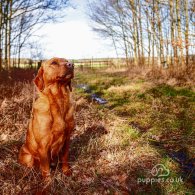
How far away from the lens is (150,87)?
38.3ft

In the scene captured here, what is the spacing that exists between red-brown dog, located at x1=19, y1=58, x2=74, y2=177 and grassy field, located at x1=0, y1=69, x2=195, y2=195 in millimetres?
319

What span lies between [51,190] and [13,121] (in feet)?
9.60

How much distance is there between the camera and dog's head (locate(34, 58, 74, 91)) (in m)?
3.37

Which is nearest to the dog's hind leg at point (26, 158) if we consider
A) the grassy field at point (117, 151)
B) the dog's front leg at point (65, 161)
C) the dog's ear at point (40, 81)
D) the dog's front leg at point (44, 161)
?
the grassy field at point (117, 151)

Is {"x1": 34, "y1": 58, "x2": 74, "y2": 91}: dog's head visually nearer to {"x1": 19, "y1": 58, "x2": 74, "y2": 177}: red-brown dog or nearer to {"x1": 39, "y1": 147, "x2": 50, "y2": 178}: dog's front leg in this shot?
{"x1": 19, "y1": 58, "x2": 74, "y2": 177}: red-brown dog

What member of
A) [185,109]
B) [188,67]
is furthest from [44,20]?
[185,109]

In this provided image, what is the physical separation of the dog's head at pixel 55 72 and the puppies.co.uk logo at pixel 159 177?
150 cm

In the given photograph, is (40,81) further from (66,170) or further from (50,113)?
(66,170)

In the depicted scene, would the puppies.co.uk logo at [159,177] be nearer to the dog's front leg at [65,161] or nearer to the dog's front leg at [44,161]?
the dog's front leg at [65,161]

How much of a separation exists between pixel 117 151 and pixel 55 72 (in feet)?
5.86

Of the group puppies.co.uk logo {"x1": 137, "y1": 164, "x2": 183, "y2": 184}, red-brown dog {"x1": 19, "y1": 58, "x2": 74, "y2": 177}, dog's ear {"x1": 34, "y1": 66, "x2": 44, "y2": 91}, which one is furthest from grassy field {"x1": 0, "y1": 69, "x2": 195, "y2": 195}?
dog's ear {"x1": 34, "y1": 66, "x2": 44, "y2": 91}

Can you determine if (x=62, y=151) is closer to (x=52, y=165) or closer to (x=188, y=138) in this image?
(x=52, y=165)

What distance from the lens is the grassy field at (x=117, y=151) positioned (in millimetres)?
3574

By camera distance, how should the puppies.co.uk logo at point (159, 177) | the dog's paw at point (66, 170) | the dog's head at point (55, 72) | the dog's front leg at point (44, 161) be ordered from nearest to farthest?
the dog's head at point (55, 72), the dog's front leg at point (44, 161), the puppies.co.uk logo at point (159, 177), the dog's paw at point (66, 170)
